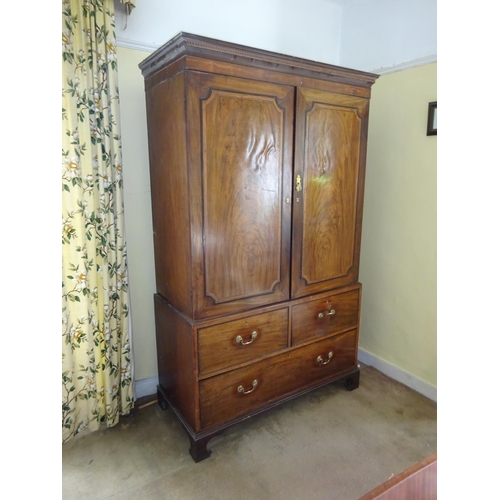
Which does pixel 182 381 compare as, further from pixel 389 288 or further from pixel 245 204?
pixel 389 288

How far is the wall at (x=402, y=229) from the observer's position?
2072 mm

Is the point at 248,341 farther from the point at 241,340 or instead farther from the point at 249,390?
the point at 249,390

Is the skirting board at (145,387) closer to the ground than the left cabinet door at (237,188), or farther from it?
closer to the ground

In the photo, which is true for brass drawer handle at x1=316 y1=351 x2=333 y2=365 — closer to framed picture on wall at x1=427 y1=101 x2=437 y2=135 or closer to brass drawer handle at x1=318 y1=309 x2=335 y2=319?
brass drawer handle at x1=318 y1=309 x2=335 y2=319

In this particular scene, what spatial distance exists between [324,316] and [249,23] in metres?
1.81

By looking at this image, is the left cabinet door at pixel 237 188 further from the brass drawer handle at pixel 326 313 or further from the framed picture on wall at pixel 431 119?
the framed picture on wall at pixel 431 119

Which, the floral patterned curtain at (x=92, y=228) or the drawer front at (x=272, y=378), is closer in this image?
the floral patterned curtain at (x=92, y=228)

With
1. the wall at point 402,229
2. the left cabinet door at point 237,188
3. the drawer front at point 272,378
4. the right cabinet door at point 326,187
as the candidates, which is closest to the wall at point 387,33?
the wall at point 402,229

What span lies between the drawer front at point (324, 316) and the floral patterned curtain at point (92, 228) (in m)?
0.94

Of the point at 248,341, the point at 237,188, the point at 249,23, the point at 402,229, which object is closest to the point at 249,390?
the point at 248,341

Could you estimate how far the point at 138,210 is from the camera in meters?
1.97

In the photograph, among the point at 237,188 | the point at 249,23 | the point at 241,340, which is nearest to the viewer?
the point at 237,188
